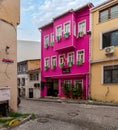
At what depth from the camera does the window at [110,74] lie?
1800 cm

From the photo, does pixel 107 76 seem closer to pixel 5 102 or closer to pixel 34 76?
pixel 5 102

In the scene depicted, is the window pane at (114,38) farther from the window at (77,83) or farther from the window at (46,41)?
the window at (46,41)

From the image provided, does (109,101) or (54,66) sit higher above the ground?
(54,66)

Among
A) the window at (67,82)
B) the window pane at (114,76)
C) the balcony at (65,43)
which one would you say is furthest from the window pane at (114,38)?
the window at (67,82)

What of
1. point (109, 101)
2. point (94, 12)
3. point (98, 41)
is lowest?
point (109, 101)

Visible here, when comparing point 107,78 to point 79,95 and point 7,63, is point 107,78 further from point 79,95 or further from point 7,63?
point 7,63

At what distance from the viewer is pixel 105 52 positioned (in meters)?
18.4

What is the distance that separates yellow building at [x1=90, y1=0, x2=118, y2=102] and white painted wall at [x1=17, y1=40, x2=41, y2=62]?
1987cm

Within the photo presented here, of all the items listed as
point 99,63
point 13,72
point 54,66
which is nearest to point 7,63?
point 13,72

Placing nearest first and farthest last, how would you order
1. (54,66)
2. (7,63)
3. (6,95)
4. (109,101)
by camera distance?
(6,95), (7,63), (109,101), (54,66)

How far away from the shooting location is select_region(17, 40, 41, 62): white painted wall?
37688 millimetres

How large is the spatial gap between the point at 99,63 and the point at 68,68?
15.8 ft

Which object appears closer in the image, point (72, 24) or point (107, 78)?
point (107, 78)

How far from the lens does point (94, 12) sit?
20375 mm
